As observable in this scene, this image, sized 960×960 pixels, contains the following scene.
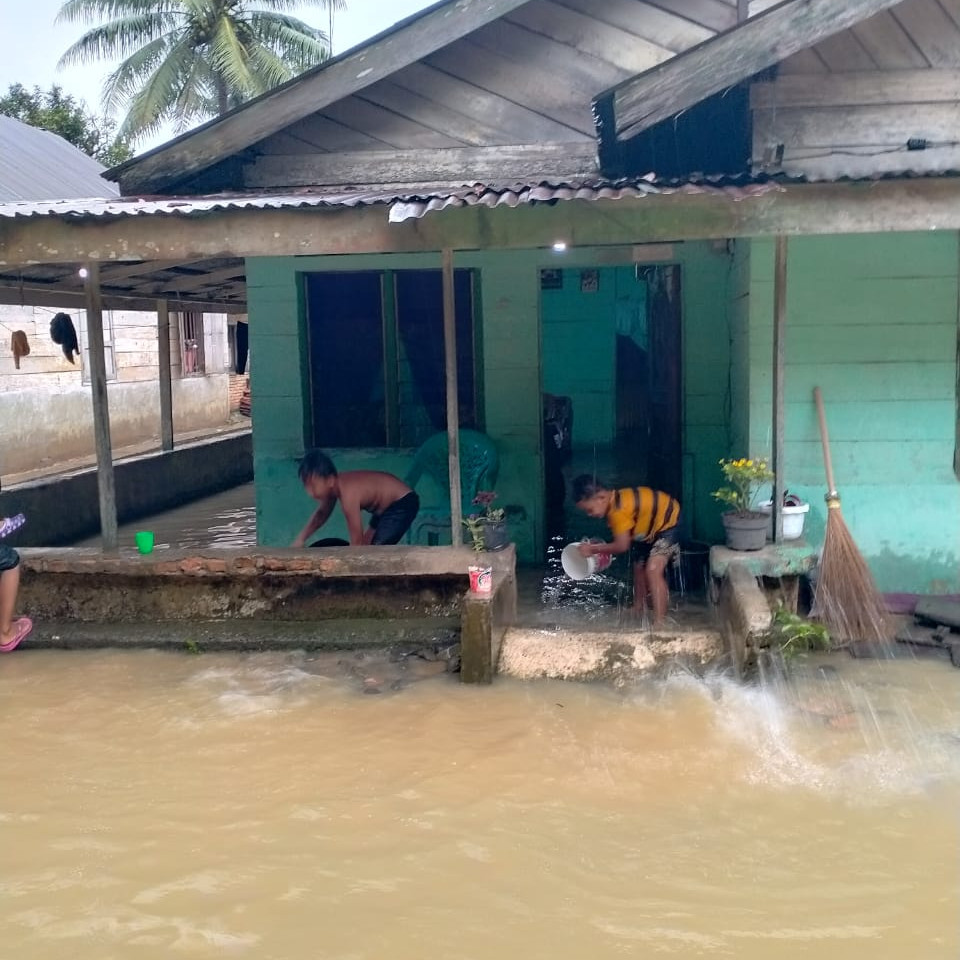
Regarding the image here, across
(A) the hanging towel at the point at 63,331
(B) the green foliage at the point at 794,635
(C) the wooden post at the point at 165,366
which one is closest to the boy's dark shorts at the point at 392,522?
(B) the green foliage at the point at 794,635

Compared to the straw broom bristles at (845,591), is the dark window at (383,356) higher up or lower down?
higher up

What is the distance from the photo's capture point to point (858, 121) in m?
7.05

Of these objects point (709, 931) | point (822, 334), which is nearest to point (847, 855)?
point (709, 931)

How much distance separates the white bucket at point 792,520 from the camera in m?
6.66

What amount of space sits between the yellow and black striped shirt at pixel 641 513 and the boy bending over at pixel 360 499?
1.75m

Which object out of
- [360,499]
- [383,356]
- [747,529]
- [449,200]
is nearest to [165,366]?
[383,356]

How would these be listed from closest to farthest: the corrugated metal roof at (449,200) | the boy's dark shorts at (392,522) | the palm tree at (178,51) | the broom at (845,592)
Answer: the corrugated metal roof at (449,200)
the broom at (845,592)
the boy's dark shorts at (392,522)
the palm tree at (178,51)

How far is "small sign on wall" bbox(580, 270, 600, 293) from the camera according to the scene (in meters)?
10.2

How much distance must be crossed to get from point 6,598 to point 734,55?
19.5 feet

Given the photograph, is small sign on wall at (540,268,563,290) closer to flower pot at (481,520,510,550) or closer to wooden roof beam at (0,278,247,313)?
flower pot at (481,520,510,550)

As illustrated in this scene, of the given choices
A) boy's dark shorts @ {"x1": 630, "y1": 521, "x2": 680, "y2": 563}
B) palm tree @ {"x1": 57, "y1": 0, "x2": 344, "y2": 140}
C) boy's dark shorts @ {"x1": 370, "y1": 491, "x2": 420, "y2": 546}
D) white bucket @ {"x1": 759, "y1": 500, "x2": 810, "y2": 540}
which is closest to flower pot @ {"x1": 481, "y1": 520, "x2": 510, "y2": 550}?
boy's dark shorts @ {"x1": 630, "y1": 521, "x2": 680, "y2": 563}

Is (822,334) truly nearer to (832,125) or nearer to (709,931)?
(832,125)

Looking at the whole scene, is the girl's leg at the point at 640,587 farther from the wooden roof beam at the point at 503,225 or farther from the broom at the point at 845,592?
the wooden roof beam at the point at 503,225

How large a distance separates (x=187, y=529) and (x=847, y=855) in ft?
28.4
